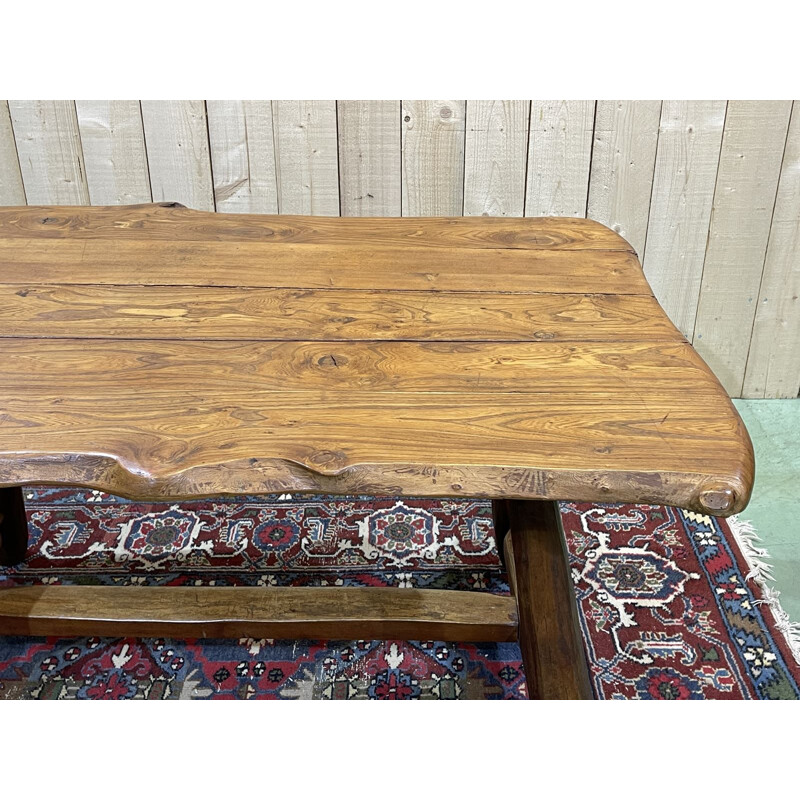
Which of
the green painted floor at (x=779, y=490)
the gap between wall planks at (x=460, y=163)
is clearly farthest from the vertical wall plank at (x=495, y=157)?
the green painted floor at (x=779, y=490)

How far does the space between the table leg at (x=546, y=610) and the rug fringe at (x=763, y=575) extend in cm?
56

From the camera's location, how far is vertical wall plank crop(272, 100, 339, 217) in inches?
83.6

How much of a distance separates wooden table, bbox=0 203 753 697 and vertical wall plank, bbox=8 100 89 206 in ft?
1.91

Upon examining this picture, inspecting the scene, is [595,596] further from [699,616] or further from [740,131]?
[740,131]

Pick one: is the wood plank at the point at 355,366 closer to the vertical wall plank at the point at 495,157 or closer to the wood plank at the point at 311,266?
the wood plank at the point at 311,266

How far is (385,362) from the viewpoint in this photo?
45.8 inches

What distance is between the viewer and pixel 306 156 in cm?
217

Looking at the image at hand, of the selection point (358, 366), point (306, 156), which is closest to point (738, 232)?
point (306, 156)

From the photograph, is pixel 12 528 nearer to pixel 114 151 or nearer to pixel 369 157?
pixel 114 151

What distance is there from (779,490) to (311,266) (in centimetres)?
133

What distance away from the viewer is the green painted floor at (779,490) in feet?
5.84

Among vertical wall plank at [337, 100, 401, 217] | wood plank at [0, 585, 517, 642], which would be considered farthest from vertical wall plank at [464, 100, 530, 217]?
wood plank at [0, 585, 517, 642]

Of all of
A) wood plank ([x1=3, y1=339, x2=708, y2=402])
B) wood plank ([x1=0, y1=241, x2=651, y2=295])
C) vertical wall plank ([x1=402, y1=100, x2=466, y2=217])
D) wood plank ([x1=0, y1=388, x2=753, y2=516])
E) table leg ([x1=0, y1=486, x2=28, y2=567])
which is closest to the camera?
wood plank ([x1=0, y1=388, x2=753, y2=516])

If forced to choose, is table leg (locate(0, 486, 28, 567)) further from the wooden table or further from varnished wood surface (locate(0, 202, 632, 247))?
varnished wood surface (locate(0, 202, 632, 247))
